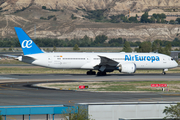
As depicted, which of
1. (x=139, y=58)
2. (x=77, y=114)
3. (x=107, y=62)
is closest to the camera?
(x=77, y=114)

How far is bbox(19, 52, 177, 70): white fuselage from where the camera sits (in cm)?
6044

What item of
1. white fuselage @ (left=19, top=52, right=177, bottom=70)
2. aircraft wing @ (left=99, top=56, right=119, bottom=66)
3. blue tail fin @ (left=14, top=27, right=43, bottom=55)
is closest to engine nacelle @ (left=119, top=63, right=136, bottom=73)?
aircraft wing @ (left=99, top=56, right=119, bottom=66)

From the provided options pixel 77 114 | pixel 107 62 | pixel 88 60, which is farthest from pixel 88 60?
pixel 77 114

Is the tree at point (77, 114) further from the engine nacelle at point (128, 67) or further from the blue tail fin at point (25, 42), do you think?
the blue tail fin at point (25, 42)

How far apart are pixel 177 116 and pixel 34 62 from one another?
4378cm

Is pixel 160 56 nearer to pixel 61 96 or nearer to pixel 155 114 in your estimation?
pixel 61 96

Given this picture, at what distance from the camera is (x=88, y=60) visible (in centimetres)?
6206

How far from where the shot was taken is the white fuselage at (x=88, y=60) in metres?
60.4

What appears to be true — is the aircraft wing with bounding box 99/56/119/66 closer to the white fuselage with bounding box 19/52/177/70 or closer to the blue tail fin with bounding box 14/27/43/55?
the white fuselage with bounding box 19/52/177/70

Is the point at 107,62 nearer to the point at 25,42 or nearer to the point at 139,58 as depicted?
the point at 139,58

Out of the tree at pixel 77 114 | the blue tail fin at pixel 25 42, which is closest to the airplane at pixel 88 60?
the blue tail fin at pixel 25 42

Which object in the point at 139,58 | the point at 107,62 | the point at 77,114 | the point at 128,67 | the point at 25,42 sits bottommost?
the point at 77,114

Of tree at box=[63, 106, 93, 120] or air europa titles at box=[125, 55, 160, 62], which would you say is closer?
tree at box=[63, 106, 93, 120]

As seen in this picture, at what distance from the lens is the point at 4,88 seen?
43.2 meters
